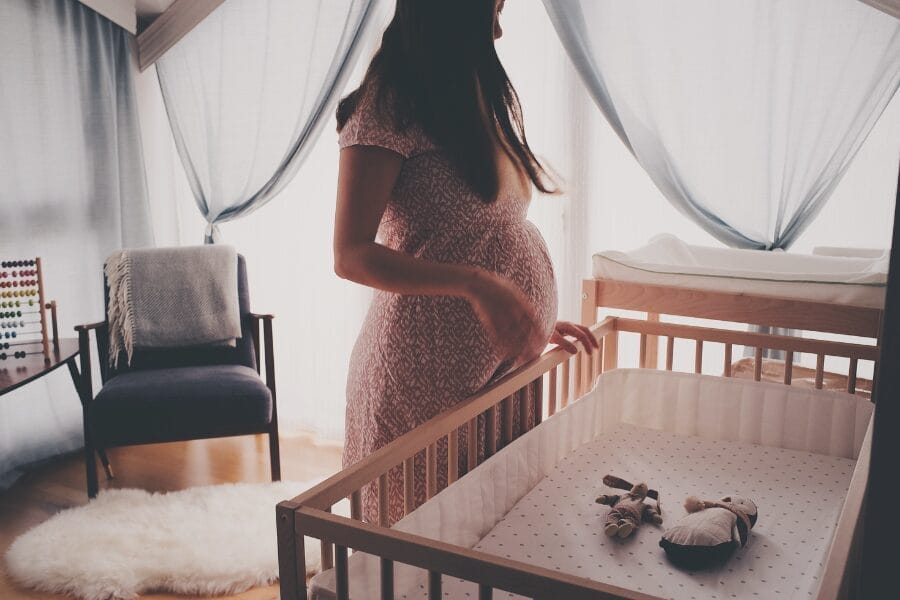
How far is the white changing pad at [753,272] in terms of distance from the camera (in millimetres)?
1579

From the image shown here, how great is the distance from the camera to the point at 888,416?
0.53 m

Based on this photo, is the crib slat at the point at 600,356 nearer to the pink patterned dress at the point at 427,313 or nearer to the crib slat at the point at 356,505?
the pink patterned dress at the point at 427,313

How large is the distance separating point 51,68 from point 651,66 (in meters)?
2.10

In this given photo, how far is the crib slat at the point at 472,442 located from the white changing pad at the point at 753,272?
0.78 m

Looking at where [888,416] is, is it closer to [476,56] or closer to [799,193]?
[476,56]

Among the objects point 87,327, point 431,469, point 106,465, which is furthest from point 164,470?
point 431,469

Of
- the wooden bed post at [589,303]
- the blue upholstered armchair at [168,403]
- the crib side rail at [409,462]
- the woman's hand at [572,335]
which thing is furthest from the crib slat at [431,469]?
the blue upholstered armchair at [168,403]

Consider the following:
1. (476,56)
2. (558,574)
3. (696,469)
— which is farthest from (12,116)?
(558,574)

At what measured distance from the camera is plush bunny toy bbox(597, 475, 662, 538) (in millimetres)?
1232

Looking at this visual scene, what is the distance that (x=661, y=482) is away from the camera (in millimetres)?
1465

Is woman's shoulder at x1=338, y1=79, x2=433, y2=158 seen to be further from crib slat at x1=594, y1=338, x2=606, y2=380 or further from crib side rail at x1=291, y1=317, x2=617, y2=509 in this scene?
crib slat at x1=594, y1=338, x2=606, y2=380

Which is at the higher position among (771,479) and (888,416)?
(888,416)

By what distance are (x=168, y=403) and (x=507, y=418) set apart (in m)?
1.39

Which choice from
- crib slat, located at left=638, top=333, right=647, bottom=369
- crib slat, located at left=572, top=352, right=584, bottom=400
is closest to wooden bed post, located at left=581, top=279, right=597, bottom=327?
crib slat, located at left=638, top=333, right=647, bottom=369
